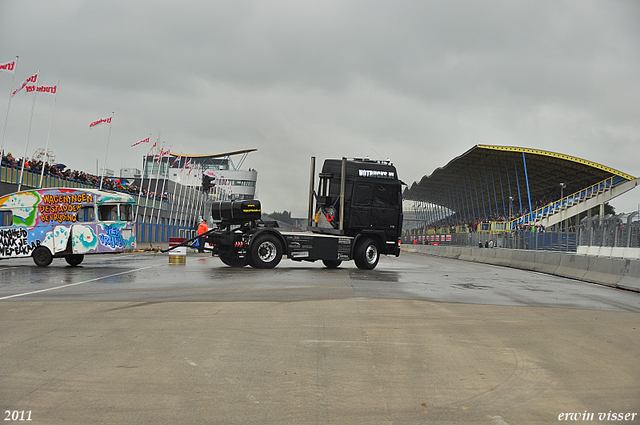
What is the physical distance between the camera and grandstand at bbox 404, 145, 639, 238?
65.0 metres

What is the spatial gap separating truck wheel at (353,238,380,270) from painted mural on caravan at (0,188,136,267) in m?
8.05

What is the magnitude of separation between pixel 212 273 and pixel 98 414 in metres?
13.4

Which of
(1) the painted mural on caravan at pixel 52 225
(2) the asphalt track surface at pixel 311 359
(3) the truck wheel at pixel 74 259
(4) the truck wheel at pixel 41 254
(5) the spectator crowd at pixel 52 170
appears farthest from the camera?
(5) the spectator crowd at pixel 52 170

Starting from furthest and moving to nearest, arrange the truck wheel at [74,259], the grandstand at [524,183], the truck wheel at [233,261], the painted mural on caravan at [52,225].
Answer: the grandstand at [524,183]
the truck wheel at [74,259]
the truck wheel at [233,261]
the painted mural on caravan at [52,225]

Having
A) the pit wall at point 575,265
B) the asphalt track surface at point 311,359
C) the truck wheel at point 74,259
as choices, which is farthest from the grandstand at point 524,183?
the asphalt track surface at point 311,359

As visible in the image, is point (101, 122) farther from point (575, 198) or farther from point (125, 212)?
point (575, 198)

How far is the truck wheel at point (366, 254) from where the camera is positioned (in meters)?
21.1

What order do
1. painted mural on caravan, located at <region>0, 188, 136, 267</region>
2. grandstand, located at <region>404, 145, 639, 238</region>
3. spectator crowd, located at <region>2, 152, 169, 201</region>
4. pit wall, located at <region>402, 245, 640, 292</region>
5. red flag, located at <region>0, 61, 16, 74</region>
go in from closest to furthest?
pit wall, located at <region>402, 245, 640, 292</region>, painted mural on caravan, located at <region>0, 188, 136, 267</region>, red flag, located at <region>0, 61, 16, 74</region>, spectator crowd, located at <region>2, 152, 169, 201</region>, grandstand, located at <region>404, 145, 639, 238</region>

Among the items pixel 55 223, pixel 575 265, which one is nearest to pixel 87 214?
pixel 55 223

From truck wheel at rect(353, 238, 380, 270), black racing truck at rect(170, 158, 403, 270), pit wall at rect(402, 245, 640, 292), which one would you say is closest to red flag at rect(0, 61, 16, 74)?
black racing truck at rect(170, 158, 403, 270)

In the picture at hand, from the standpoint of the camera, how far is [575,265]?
20828 mm

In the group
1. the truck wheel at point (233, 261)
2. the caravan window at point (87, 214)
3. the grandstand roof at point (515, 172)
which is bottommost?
the truck wheel at point (233, 261)

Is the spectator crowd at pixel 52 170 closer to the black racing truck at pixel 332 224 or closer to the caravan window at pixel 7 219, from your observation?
the caravan window at pixel 7 219

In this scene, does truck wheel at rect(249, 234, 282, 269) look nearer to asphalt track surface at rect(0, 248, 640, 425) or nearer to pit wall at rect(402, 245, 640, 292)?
asphalt track surface at rect(0, 248, 640, 425)
